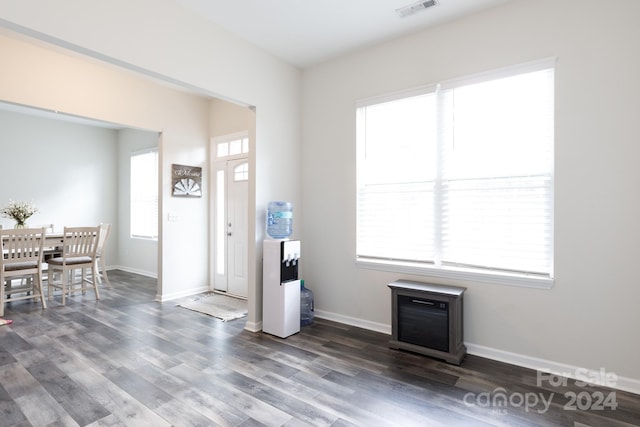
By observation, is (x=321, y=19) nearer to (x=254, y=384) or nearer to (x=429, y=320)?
(x=429, y=320)

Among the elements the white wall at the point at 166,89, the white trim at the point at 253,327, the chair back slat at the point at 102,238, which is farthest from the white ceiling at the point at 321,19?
the chair back slat at the point at 102,238

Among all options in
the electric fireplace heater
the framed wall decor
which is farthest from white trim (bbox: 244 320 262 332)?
the framed wall decor

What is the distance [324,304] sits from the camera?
4.11m

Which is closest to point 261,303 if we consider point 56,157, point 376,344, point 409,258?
point 376,344

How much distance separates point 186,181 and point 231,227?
3.34 feet

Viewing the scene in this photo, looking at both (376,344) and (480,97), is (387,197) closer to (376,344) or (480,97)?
(480,97)

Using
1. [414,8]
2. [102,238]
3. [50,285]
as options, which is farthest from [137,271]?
[414,8]

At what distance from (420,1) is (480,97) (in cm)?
101

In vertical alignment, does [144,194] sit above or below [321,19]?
below

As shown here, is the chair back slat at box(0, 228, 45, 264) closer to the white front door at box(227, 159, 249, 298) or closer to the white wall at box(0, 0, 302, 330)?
the white wall at box(0, 0, 302, 330)

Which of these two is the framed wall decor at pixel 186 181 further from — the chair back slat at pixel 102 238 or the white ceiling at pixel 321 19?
the white ceiling at pixel 321 19

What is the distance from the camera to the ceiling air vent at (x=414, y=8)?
291cm

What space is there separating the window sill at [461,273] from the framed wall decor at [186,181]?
9.93 feet

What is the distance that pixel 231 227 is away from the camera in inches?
205
